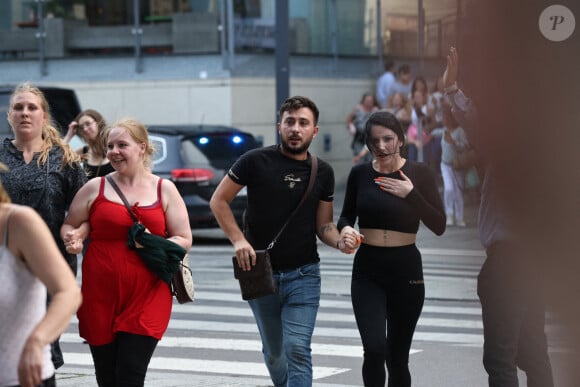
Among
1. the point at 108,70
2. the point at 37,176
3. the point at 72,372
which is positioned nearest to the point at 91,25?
the point at 108,70

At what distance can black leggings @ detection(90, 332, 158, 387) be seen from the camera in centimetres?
514

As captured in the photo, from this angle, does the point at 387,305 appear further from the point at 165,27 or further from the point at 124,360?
the point at 165,27

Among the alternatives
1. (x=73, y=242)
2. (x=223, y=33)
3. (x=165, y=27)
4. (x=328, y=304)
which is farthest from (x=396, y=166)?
(x=165, y=27)

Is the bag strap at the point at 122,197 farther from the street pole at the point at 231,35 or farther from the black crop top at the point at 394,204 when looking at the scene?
the street pole at the point at 231,35

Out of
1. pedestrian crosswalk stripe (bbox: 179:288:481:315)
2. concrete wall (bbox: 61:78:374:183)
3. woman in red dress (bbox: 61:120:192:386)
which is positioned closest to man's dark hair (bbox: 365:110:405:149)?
woman in red dress (bbox: 61:120:192:386)

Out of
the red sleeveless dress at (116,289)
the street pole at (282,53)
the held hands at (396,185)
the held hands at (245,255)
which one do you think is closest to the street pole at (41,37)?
the street pole at (282,53)

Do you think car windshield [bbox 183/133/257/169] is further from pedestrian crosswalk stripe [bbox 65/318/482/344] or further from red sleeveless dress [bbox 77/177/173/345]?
red sleeveless dress [bbox 77/177/173/345]

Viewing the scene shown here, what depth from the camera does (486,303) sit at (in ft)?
14.5

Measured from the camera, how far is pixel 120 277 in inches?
206

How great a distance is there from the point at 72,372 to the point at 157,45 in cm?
1691

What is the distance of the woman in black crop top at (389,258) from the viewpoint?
18.6 ft

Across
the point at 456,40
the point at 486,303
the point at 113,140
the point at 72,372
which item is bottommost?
the point at 72,372

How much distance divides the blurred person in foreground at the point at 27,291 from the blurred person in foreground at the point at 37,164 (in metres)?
3.04

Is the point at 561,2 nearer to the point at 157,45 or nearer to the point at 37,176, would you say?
the point at 37,176
